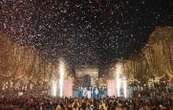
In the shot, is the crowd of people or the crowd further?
the crowd

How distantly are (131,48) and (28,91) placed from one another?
57.2 feet

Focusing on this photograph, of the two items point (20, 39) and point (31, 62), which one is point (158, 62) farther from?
point (31, 62)

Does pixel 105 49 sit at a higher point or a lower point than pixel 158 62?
higher

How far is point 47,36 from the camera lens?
34.4 metres

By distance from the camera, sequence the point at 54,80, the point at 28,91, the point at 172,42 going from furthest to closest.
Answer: the point at 54,80
the point at 28,91
the point at 172,42

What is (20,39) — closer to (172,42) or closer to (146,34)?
(146,34)

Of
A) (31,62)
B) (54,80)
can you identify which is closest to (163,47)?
(31,62)

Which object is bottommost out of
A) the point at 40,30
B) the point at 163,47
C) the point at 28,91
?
the point at 28,91

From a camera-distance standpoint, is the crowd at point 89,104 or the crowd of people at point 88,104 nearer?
the crowd of people at point 88,104

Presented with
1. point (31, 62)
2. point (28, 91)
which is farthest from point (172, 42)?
point (28, 91)

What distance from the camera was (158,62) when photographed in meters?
29.6

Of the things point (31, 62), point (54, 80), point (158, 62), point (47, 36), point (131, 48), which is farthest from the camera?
point (54, 80)

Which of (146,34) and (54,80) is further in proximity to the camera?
(54,80)

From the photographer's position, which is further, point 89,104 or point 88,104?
point 89,104
